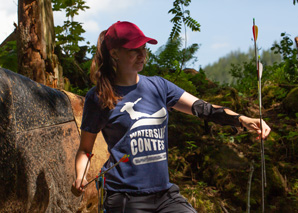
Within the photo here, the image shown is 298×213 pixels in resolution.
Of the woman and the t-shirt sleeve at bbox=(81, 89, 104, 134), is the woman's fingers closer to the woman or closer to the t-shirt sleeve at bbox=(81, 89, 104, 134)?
the woman

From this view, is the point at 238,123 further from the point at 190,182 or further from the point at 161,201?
the point at 190,182

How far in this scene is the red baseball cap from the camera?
2.17 meters

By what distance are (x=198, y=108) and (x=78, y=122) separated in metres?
1.68

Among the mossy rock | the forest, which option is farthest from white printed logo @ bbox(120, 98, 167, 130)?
the mossy rock

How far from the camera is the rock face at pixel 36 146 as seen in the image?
2.33 metres

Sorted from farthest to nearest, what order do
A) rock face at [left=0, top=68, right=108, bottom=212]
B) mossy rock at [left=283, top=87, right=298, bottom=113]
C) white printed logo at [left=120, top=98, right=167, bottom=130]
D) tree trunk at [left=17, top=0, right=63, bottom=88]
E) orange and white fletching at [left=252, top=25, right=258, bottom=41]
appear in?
mossy rock at [left=283, top=87, right=298, bottom=113] → tree trunk at [left=17, top=0, right=63, bottom=88] → rock face at [left=0, top=68, right=108, bottom=212] → white printed logo at [left=120, top=98, right=167, bottom=130] → orange and white fletching at [left=252, top=25, right=258, bottom=41]

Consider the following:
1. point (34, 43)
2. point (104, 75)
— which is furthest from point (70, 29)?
point (104, 75)

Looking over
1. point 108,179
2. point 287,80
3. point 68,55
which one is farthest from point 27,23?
point 287,80

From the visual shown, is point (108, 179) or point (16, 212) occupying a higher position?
point (108, 179)

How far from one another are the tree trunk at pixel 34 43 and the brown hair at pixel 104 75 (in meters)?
2.61

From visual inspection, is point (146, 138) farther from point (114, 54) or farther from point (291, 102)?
point (291, 102)

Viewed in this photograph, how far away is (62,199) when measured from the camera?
9.89 feet

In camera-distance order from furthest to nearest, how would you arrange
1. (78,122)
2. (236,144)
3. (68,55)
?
(68,55), (236,144), (78,122)

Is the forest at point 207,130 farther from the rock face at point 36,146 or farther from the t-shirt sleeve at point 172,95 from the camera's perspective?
the t-shirt sleeve at point 172,95
